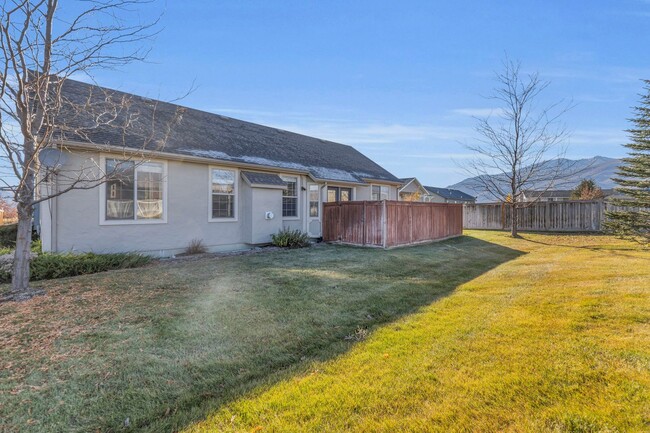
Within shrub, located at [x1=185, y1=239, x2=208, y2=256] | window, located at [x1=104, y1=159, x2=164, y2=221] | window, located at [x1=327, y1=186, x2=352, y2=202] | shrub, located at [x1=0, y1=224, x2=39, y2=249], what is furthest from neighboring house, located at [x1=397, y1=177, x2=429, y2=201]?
shrub, located at [x1=0, y1=224, x2=39, y2=249]

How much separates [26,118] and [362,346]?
6.15 meters

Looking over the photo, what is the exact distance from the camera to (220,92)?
12680mm

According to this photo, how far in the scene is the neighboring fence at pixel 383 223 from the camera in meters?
11.3

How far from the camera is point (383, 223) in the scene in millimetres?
11109

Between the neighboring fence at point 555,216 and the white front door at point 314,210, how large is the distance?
1200 cm

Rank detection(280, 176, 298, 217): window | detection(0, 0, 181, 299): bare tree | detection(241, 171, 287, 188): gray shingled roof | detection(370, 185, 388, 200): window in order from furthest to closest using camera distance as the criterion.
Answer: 1. detection(370, 185, 388, 200): window
2. detection(280, 176, 298, 217): window
3. detection(241, 171, 287, 188): gray shingled roof
4. detection(0, 0, 181, 299): bare tree

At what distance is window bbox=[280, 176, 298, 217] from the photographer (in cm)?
1264

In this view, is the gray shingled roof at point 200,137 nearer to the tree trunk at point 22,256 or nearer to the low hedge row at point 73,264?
the tree trunk at point 22,256

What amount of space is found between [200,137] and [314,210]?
17.6 ft

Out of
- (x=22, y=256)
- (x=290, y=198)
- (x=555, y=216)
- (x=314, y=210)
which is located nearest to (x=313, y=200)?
(x=314, y=210)

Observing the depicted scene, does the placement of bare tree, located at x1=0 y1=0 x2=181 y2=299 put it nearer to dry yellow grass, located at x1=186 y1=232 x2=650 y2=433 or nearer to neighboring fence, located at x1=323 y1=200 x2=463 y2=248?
dry yellow grass, located at x1=186 y1=232 x2=650 y2=433

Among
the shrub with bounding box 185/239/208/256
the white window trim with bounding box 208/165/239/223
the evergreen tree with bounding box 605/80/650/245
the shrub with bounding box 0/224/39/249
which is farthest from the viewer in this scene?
the evergreen tree with bounding box 605/80/650/245

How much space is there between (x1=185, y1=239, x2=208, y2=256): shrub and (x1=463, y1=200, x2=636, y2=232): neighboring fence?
1683 centimetres

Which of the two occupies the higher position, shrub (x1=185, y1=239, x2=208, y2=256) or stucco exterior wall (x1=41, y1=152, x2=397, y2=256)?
stucco exterior wall (x1=41, y1=152, x2=397, y2=256)
